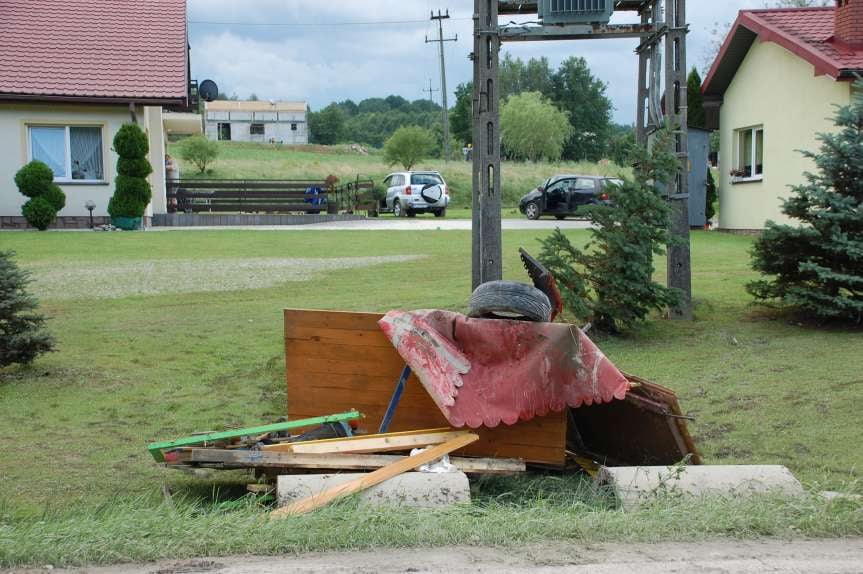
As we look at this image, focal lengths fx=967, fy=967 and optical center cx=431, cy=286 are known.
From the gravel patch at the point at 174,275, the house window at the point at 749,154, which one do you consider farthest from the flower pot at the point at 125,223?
the house window at the point at 749,154

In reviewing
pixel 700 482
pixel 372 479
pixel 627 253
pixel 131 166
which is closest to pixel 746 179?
pixel 627 253

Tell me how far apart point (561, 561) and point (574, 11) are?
7695mm

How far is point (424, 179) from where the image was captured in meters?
38.5

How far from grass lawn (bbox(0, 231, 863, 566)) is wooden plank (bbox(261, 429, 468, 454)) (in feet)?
1.43

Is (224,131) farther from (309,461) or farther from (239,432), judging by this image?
(309,461)

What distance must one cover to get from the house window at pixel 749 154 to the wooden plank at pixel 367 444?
65.7 ft

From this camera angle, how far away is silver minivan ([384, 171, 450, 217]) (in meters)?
37.9

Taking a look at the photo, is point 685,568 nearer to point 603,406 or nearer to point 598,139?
point 603,406

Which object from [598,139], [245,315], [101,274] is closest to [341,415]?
[245,315]

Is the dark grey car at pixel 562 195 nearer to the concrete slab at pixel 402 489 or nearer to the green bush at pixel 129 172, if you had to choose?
the green bush at pixel 129 172

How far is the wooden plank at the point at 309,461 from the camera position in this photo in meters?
5.86

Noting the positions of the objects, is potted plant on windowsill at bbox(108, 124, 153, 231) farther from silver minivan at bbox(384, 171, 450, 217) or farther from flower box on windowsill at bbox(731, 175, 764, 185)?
flower box on windowsill at bbox(731, 175, 764, 185)

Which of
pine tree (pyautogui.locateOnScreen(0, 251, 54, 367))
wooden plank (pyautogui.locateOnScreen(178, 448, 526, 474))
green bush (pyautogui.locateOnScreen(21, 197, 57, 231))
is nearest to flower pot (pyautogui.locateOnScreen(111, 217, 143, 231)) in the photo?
green bush (pyautogui.locateOnScreen(21, 197, 57, 231))

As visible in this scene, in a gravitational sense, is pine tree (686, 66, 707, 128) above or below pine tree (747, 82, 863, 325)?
above
